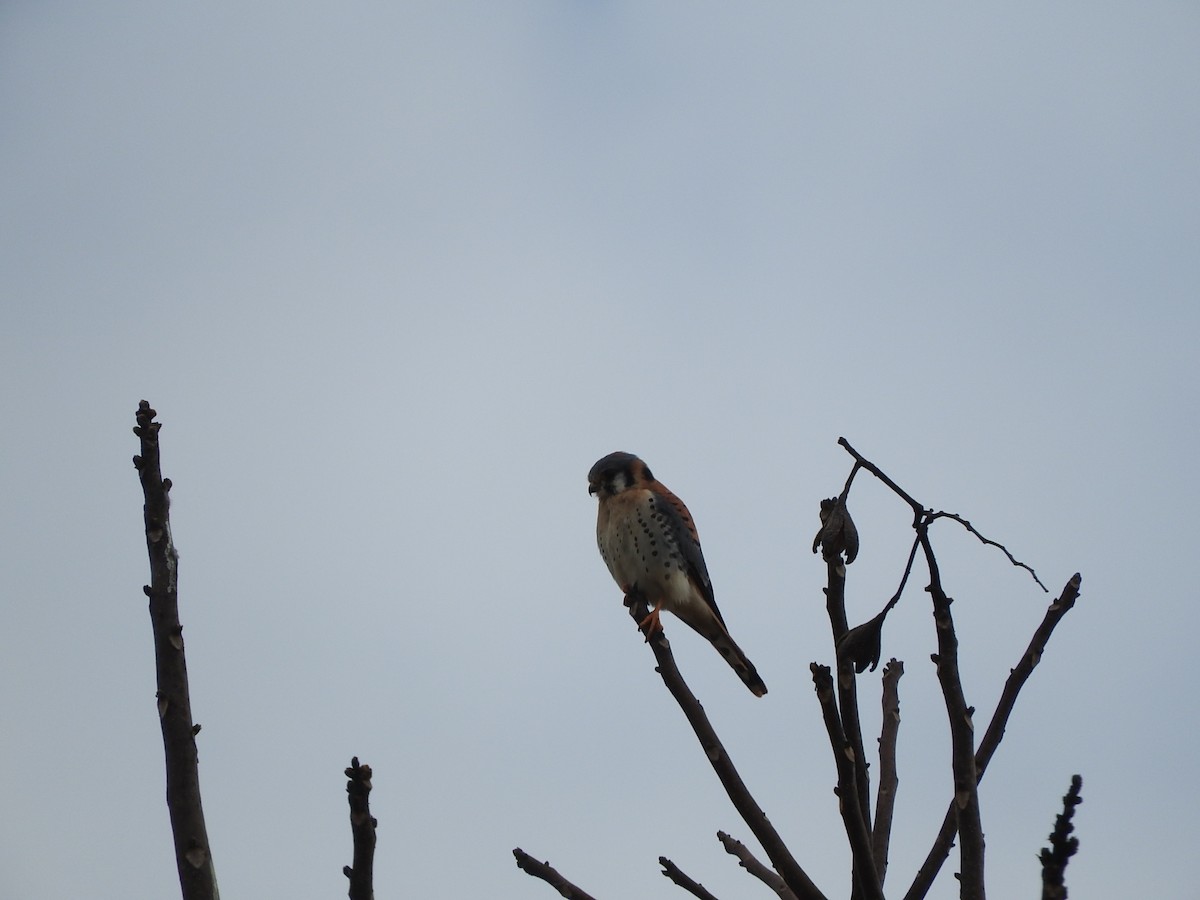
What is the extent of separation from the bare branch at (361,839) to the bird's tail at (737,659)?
144 inches

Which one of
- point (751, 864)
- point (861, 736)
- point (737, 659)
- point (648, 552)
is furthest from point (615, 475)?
point (861, 736)

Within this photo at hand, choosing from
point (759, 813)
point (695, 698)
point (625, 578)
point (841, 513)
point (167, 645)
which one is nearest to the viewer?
point (167, 645)

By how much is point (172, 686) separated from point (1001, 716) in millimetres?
1539

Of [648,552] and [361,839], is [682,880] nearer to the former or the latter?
[361,839]

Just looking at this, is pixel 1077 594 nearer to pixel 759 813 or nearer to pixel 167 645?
pixel 759 813

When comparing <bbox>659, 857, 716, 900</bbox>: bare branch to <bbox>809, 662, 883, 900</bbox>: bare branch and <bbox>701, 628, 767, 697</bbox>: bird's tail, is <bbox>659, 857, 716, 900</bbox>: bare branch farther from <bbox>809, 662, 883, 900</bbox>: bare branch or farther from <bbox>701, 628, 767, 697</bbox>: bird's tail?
<bbox>701, 628, 767, 697</bbox>: bird's tail

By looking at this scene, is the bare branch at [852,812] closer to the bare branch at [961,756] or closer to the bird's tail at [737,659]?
the bare branch at [961,756]

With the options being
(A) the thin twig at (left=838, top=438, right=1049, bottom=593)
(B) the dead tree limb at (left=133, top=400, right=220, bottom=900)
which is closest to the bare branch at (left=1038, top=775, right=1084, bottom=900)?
(A) the thin twig at (left=838, top=438, right=1049, bottom=593)

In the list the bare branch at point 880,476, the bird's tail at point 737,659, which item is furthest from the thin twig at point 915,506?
the bird's tail at point 737,659

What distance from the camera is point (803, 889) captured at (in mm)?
2164

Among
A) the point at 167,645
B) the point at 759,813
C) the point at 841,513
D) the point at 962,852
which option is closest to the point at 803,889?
the point at 759,813

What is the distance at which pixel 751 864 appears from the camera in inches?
106

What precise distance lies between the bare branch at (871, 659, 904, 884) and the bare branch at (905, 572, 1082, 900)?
0.09m

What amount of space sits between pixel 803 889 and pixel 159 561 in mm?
1368
